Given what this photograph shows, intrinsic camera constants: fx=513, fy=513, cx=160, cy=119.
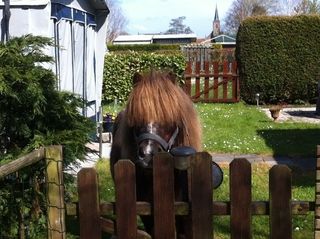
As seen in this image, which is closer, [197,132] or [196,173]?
[196,173]

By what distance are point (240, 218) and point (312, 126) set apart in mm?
9559

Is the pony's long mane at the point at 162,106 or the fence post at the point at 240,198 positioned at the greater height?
the pony's long mane at the point at 162,106

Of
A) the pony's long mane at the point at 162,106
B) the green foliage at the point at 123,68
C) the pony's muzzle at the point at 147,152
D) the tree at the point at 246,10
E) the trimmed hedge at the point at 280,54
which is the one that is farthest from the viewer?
the tree at the point at 246,10

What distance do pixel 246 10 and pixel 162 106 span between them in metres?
63.3

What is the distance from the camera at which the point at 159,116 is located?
3.14 meters

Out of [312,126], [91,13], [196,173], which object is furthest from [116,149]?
[312,126]

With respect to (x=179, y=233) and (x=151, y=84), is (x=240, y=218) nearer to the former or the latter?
(x=179, y=233)

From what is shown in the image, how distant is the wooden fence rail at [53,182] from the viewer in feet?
9.14

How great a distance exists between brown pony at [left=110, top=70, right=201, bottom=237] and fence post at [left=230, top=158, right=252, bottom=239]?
485mm

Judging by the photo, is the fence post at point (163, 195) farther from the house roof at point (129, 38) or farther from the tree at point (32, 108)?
the house roof at point (129, 38)

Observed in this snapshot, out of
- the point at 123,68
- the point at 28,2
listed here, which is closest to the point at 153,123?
the point at 28,2

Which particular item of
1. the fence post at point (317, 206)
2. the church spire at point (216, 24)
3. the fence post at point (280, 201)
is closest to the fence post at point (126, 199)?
the fence post at point (280, 201)

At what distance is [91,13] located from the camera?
11.2 meters

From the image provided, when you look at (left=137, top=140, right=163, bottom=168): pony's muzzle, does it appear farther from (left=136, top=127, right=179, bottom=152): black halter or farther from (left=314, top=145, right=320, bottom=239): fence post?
(left=314, top=145, right=320, bottom=239): fence post
